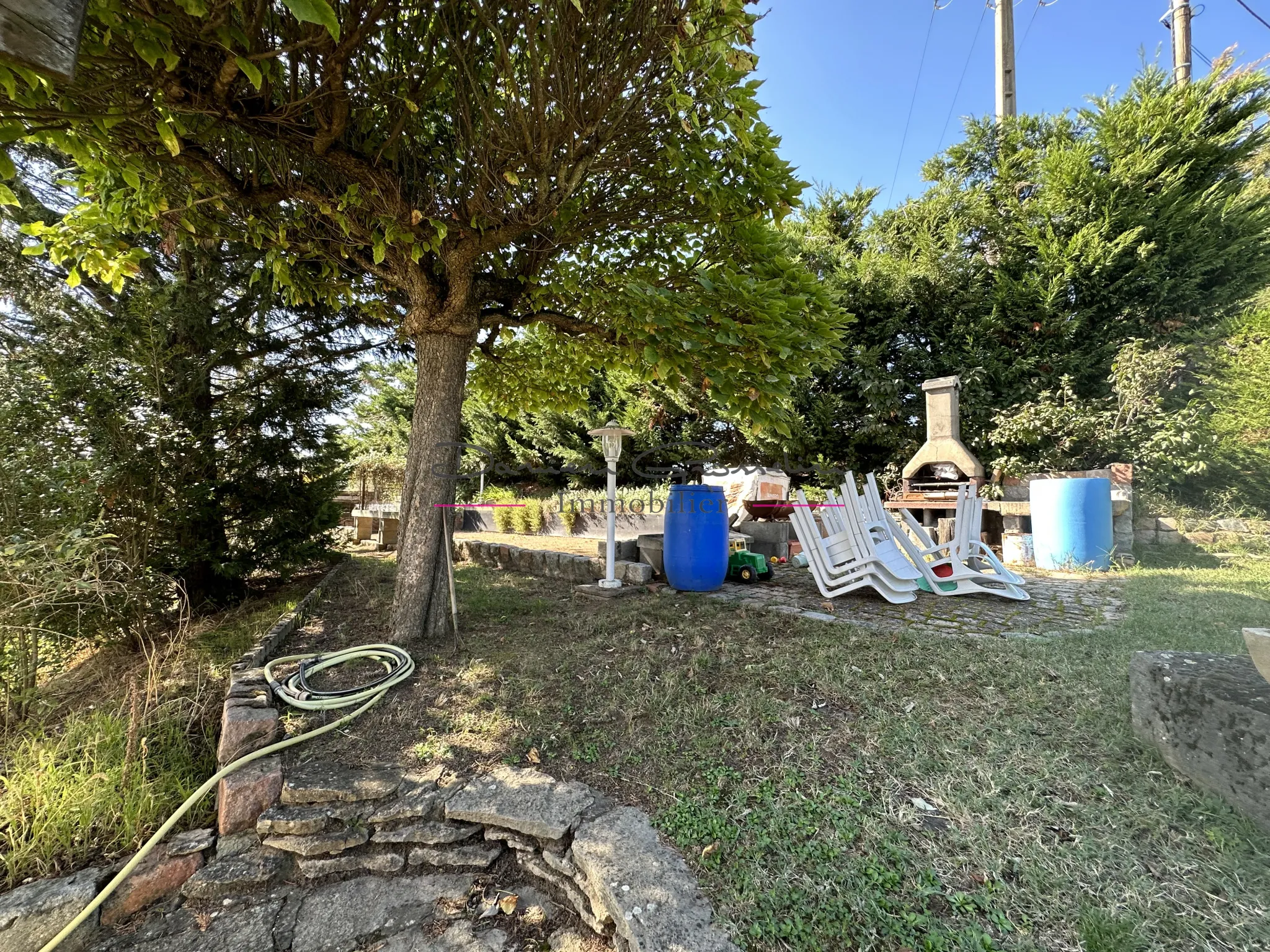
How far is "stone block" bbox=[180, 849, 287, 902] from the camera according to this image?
1809mm

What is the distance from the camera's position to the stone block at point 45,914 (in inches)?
63.4

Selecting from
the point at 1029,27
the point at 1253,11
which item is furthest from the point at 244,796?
the point at 1029,27

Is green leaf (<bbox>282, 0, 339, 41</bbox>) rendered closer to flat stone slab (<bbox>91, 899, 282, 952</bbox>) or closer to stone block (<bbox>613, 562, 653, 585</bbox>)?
flat stone slab (<bbox>91, 899, 282, 952</bbox>)

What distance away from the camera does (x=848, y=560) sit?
4.13 meters

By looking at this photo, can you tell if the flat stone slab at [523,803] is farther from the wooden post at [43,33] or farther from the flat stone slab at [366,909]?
the wooden post at [43,33]

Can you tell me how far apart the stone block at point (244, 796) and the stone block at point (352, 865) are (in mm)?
294

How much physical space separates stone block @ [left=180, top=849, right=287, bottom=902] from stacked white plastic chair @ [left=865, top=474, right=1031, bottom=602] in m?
4.20

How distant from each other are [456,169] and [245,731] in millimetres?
3211

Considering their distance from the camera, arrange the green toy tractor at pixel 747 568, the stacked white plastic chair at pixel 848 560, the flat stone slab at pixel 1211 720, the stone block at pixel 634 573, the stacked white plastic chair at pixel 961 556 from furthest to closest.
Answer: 1. the green toy tractor at pixel 747 568
2. the stone block at pixel 634 573
3. the stacked white plastic chair at pixel 961 556
4. the stacked white plastic chair at pixel 848 560
5. the flat stone slab at pixel 1211 720

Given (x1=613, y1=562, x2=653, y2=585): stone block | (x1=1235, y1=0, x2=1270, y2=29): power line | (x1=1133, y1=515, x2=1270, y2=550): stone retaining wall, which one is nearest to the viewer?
(x1=613, y1=562, x2=653, y2=585): stone block

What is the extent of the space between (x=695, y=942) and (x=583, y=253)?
4.00 metres

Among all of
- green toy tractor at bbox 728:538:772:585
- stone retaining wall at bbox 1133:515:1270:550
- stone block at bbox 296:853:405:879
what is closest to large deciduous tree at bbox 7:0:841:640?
stone block at bbox 296:853:405:879

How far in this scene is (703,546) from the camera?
4277 mm

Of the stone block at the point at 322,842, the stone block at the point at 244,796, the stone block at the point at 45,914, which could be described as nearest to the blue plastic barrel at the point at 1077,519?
the stone block at the point at 322,842
